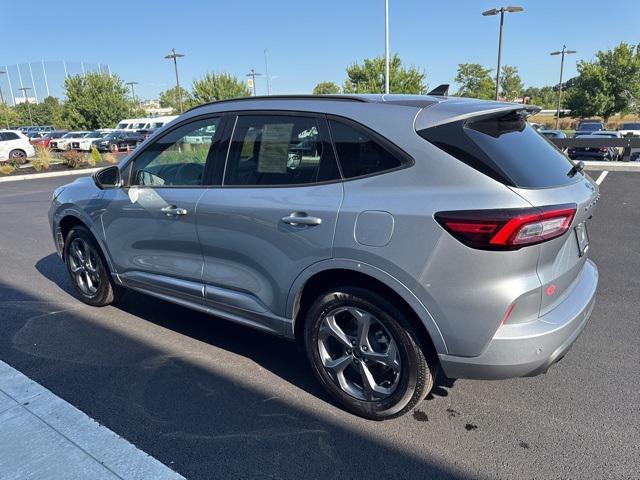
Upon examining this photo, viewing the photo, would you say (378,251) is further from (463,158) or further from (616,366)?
(616,366)

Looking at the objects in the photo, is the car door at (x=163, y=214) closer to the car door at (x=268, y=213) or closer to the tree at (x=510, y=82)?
the car door at (x=268, y=213)

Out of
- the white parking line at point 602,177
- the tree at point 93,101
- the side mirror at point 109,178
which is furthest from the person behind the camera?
the tree at point 93,101

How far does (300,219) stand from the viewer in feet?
8.89

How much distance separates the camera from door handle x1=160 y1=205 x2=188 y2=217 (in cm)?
336

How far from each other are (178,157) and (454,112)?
2.12 metres

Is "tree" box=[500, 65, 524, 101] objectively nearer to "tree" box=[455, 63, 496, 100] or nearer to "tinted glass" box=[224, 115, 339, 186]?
"tree" box=[455, 63, 496, 100]

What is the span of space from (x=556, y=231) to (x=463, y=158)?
559 mm

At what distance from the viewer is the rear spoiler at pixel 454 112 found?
8.21 ft

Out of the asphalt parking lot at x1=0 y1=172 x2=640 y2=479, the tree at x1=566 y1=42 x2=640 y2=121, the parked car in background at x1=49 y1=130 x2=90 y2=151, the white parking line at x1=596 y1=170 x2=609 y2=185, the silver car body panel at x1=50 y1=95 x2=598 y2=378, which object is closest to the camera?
the silver car body panel at x1=50 y1=95 x2=598 y2=378

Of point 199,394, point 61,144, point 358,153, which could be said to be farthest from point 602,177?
point 61,144

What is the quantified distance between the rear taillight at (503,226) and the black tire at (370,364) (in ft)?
1.80

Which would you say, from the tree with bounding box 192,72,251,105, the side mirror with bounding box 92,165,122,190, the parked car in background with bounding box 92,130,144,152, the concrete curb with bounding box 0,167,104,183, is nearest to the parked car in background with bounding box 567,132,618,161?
the side mirror with bounding box 92,165,122,190

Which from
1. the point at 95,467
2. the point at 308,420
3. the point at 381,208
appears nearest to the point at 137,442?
the point at 95,467

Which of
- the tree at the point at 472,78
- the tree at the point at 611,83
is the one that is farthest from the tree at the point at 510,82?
the tree at the point at 611,83
